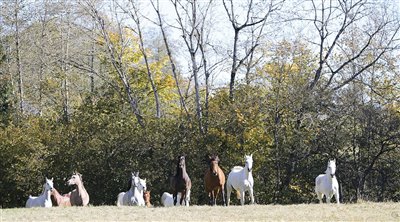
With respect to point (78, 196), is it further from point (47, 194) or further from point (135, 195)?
point (135, 195)

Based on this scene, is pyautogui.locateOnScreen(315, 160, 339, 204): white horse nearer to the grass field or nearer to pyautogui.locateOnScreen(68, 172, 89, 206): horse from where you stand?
the grass field

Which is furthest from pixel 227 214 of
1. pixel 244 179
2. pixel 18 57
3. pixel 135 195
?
pixel 18 57

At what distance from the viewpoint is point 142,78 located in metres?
42.9

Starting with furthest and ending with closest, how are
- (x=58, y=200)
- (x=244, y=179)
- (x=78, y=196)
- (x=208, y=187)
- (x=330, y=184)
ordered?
(x=58, y=200), (x=78, y=196), (x=244, y=179), (x=330, y=184), (x=208, y=187)

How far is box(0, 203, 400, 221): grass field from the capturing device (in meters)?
15.2

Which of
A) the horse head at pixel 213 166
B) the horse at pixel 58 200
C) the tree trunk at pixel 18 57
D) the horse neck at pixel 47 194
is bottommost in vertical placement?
the horse at pixel 58 200

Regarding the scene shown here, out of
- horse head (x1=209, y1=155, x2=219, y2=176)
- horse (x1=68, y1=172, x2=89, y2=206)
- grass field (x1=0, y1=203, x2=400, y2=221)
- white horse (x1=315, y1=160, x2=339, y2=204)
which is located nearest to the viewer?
grass field (x1=0, y1=203, x2=400, y2=221)

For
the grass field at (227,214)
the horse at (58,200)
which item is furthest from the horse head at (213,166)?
the horse at (58,200)

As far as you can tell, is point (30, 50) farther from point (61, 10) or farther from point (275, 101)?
point (275, 101)

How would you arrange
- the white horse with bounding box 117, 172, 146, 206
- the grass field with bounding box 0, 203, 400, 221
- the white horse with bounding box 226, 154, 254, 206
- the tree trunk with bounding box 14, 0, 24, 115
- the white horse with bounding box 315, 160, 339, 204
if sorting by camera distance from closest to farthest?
the grass field with bounding box 0, 203, 400, 221
the white horse with bounding box 315, 160, 339, 204
the white horse with bounding box 226, 154, 254, 206
the white horse with bounding box 117, 172, 146, 206
the tree trunk with bounding box 14, 0, 24, 115

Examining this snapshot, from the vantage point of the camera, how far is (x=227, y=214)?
16359 mm

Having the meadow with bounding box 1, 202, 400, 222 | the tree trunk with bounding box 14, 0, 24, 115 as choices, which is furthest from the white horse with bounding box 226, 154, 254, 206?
the tree trunk with bounding box 14, 0, 24, 115

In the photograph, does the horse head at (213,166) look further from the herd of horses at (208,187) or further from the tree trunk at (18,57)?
the tree trunk at (18,57)

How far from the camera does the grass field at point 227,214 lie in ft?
50.0
